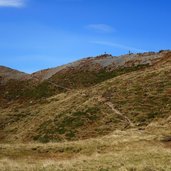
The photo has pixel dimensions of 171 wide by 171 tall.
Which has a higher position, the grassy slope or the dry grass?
the grassy slope

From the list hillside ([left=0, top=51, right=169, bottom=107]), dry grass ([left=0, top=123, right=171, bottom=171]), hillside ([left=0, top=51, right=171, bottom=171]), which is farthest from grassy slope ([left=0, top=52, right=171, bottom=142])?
dry grass ([left=0, top=123, right=171, bottom=171])

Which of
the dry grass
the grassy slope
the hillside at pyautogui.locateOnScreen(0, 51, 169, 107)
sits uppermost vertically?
the hillside at pyautogui.locateOnScreen(0, 51, 169, 107)

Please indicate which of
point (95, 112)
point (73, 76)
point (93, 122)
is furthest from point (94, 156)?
point (73, 76)

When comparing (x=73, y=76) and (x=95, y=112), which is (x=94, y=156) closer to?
(x=95, y=112)

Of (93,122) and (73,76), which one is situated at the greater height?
(73,76)

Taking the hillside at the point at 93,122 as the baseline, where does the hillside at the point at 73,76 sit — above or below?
above

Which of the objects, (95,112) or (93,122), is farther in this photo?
(95,112)

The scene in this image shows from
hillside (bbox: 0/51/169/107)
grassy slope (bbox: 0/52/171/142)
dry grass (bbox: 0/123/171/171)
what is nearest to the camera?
dry grass (bbox: 0/123/171/171)

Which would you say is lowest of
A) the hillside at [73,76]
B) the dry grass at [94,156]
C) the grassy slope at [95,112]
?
the dry grass at [94,156]

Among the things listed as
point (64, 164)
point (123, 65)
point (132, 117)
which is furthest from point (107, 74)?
point (64, 164)

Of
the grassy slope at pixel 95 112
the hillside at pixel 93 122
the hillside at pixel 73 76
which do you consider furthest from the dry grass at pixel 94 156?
the hillside at pixel 73 76

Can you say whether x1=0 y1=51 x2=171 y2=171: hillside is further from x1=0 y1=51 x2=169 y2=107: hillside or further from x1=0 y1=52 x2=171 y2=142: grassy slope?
x1=0 y1=51 x2=169 y2=107: hillside

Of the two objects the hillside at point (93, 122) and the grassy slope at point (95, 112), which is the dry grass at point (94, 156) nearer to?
the hillside at point (93, 122)

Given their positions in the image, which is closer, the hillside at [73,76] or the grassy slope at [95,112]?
the grassy slope at [95,112]
